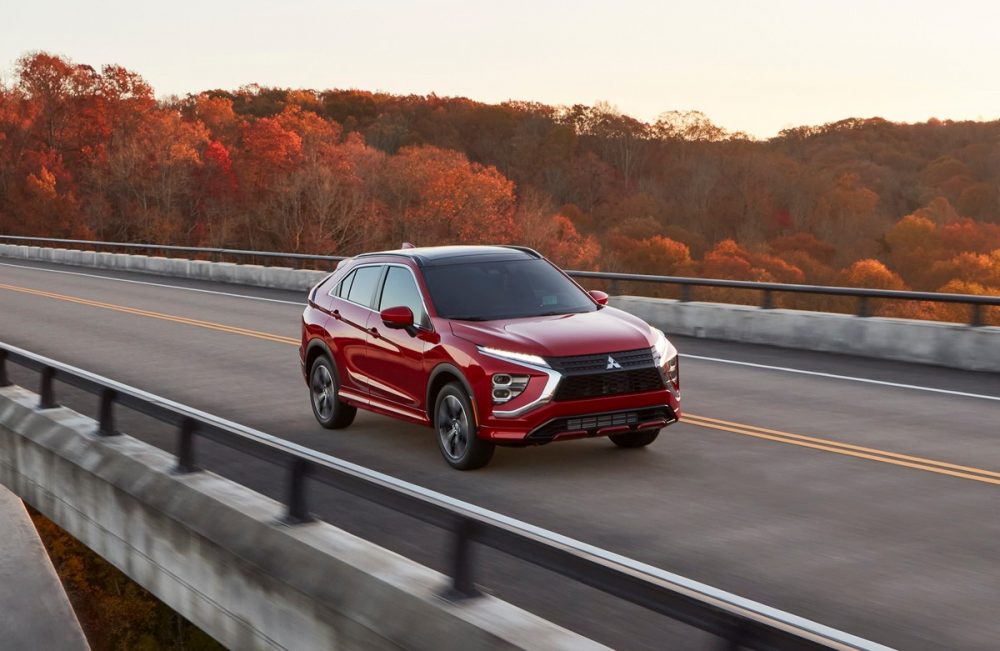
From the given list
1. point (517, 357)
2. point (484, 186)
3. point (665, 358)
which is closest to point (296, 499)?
point (517, 357)

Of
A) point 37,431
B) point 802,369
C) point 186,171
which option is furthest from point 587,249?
point 37,431

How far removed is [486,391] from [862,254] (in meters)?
105

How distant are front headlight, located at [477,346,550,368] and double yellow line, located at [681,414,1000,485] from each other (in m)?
2.98

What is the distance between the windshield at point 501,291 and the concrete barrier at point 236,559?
9.29ft

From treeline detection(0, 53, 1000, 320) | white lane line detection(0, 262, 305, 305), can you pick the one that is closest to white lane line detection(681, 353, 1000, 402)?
white lane line detection(0, 262, 305, 305)

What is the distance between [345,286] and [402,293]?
121 centimetres

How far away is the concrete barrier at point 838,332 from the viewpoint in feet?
55.1

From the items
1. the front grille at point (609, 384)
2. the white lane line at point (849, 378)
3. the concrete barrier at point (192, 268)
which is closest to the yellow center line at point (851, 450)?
the front grille at point (609, 384)

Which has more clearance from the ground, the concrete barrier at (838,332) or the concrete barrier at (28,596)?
the concrete barrier at (838,332)

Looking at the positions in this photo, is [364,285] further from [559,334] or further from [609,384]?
[609,384]

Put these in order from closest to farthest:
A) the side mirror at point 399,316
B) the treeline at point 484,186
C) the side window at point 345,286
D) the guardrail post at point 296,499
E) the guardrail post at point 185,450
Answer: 1. the guardrail post at point 296,499
2. the guardrail post at point 185,450
3. the side mirror at point 399,316
4. the side window at point 345,286
5. the treeline at point 484,186

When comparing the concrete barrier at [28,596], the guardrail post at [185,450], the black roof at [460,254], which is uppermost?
the black roof at [460,254]

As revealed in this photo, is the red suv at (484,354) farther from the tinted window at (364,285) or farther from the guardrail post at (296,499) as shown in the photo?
the guardrail post at (296,499)

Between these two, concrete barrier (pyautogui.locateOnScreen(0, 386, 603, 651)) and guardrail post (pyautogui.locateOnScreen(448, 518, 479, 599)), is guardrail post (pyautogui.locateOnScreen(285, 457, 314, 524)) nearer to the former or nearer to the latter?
concrete barrier (pyautogui.locateOnScreen(0, 386, 603, 651))
